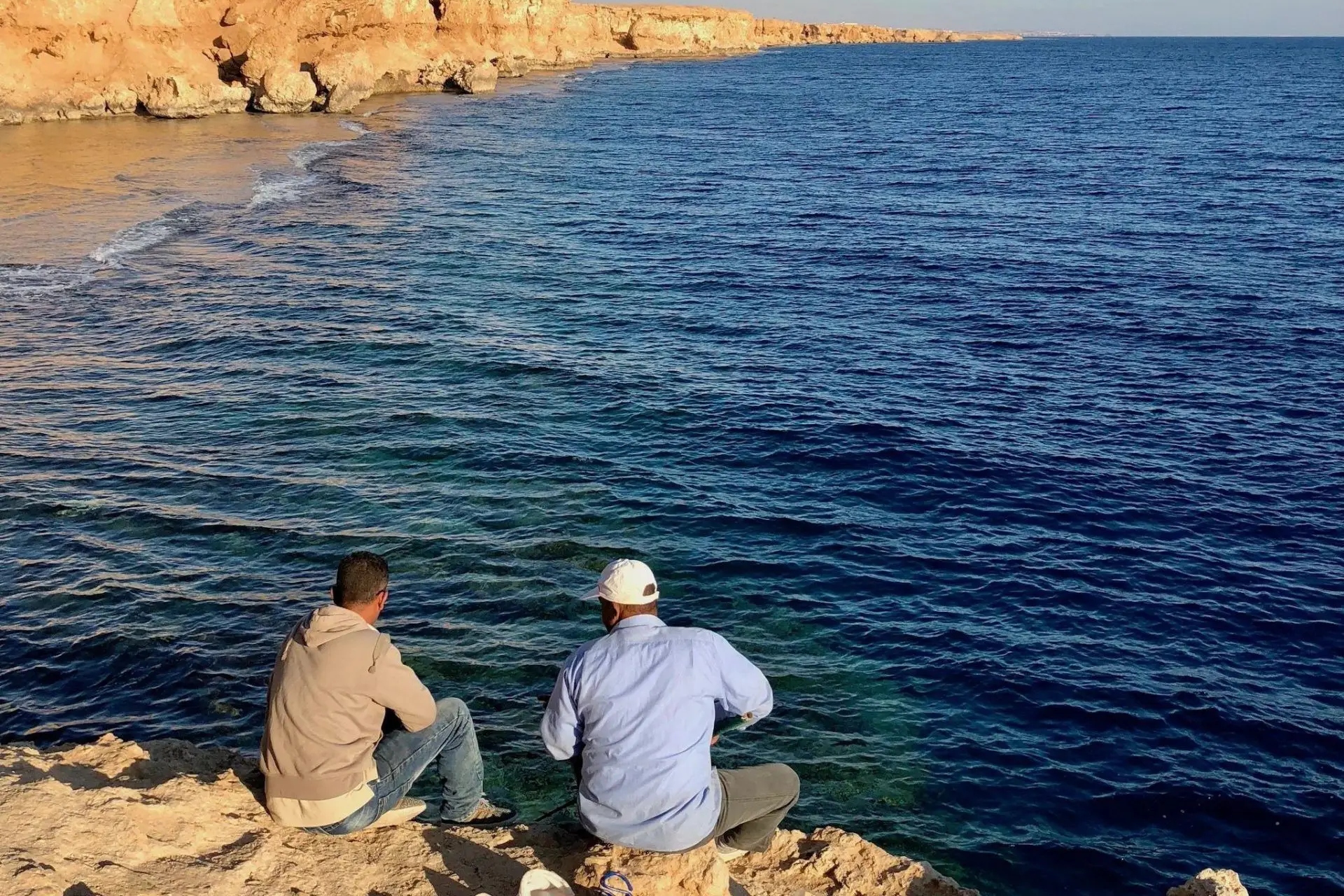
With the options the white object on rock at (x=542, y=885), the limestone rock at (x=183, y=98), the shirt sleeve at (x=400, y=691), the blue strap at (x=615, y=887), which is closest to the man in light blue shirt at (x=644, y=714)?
the blue strap at (x=615, y=887)

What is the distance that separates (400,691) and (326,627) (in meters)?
→ 0.69

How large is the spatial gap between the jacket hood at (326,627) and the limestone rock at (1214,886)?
614cm

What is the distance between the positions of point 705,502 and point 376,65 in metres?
84.0

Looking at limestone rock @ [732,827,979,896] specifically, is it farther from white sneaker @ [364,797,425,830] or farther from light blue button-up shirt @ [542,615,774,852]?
white sneaker @ [364,797,425,830]

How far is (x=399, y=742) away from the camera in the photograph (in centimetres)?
791

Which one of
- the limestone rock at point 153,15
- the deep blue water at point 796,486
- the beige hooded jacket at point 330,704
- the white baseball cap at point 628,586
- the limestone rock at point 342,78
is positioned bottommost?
the deep blue water at point 796,486

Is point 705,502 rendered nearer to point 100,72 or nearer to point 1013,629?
point 1013,629

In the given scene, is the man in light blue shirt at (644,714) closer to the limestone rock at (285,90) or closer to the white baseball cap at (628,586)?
the white baseball cap at (628,586)

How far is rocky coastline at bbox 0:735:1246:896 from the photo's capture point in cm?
693

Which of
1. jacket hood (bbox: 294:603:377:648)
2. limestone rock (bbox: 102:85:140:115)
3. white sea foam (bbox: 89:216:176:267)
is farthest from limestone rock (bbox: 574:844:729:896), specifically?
limestone rock (bbox: 102:85:140:115)

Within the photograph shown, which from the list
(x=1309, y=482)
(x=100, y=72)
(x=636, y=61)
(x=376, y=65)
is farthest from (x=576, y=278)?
(x=636, y=61)

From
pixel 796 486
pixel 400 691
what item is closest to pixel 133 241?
pixel 796 486

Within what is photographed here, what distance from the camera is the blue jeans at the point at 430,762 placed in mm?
7742

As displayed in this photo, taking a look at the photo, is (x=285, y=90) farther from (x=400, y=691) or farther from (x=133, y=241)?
(x=400, y=691)
